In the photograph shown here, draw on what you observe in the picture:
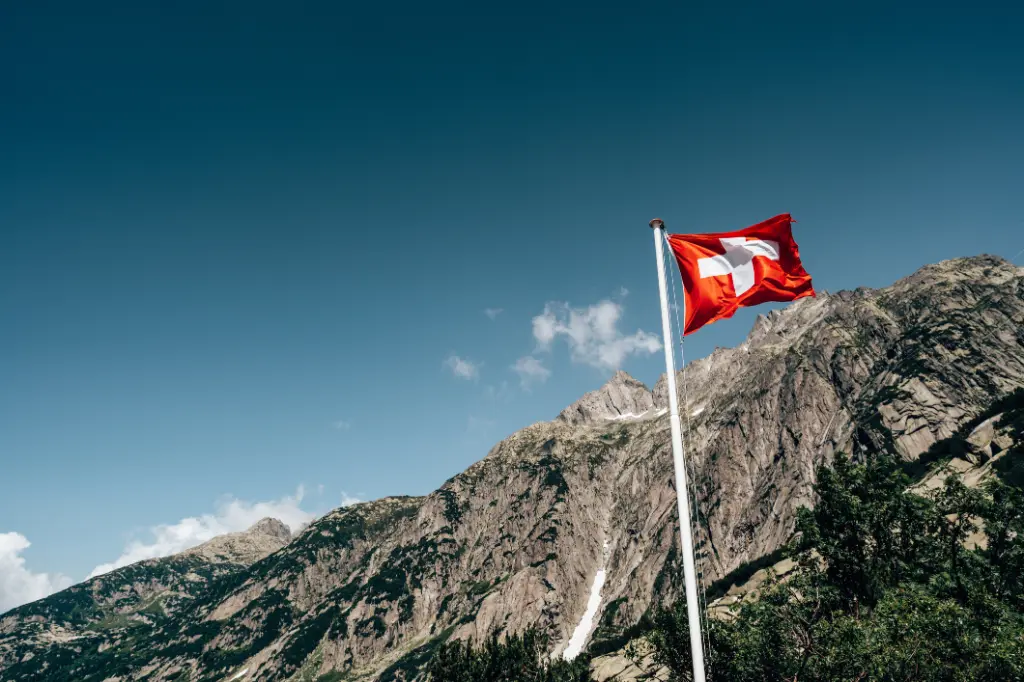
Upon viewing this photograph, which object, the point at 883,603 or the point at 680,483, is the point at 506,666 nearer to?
the point at 883,603

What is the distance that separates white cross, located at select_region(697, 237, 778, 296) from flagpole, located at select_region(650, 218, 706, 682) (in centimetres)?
217

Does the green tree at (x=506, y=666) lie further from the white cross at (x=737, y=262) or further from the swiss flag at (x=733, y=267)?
the white cross at (x=737, y=262)

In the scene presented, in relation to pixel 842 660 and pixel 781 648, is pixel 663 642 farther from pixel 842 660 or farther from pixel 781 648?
pixel 842 660

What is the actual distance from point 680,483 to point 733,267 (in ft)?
27.4

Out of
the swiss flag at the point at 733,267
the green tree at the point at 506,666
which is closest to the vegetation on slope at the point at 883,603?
the green tree at the point at 506,666

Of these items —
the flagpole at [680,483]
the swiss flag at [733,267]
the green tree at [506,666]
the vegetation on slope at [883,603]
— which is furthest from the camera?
the green tree at [506,666]

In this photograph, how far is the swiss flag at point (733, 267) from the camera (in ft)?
59.1

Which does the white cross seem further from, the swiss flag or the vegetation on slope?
the vegetation on slope

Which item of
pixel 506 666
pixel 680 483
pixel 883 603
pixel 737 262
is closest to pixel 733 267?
pixel 737 262

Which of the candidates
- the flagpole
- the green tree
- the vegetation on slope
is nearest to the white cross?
the flagpole

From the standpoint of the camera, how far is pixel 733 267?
1823 centimetres

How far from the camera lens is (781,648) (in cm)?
4453

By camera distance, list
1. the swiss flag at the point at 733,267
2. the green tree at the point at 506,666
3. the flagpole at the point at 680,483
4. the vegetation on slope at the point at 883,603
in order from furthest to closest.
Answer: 1. the green tree at the point at 506,666
2. the vegetation on slope at the point at 883,603
3. the swiss flag at the point at 733,267
4. the flagpole at the point at 680,483

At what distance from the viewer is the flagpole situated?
1250 cm
